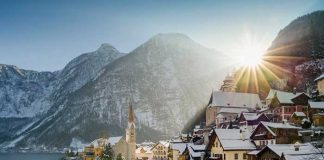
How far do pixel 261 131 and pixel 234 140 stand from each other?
5.00 m

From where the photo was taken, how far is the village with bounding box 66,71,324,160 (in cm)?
6049

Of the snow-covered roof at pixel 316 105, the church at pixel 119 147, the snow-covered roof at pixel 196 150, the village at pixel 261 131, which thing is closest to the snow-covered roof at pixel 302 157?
the village at pixel 261 131

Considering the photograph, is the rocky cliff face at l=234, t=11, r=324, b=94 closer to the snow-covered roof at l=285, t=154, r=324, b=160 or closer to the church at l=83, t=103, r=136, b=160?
the church at l=83, t=103, r=136, b=160

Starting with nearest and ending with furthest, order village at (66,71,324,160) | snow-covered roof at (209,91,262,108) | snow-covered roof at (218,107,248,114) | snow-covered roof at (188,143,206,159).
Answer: village at (66,71,324,160) < snow-covered roof at (188,143,206,159) < snow-covered roof at (218,107,248,114) < snow-covered roof at (209,91,262,108)

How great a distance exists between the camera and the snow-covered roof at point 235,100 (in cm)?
13200

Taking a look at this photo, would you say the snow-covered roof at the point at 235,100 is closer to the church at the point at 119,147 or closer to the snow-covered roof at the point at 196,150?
the snow-covered roof at the point at 196,150

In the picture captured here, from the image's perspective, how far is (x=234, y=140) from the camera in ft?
242

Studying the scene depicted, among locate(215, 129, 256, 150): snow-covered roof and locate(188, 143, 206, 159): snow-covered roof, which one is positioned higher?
locate(215, 129, 256, 150): snow-covered roof

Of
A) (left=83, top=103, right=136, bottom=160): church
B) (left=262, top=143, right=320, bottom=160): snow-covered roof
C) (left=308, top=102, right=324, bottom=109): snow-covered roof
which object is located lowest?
(left=83, top=103, right=136, bottom=160): church

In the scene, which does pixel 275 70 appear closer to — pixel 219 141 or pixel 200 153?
pixel 200 153

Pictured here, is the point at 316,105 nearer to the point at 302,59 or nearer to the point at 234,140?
the point at 234,140

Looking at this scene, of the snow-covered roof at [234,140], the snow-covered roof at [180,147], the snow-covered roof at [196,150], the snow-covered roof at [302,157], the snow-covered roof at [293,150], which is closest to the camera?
the snow-covered roof at [302,157]

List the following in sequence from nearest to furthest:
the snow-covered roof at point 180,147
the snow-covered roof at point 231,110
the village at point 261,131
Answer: the village at point 261,131, the snow-covered roof at point 180,147, the snow-covered roof at point 231,110

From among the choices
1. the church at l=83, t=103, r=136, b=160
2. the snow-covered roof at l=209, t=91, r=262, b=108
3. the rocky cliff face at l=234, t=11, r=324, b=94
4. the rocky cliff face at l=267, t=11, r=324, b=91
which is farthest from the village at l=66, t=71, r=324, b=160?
A: the church at l=83, t=103, r=136, b=160
